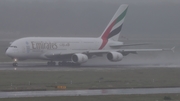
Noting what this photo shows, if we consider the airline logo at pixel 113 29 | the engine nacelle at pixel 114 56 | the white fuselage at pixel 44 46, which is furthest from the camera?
the airline logo at pixel 113 29

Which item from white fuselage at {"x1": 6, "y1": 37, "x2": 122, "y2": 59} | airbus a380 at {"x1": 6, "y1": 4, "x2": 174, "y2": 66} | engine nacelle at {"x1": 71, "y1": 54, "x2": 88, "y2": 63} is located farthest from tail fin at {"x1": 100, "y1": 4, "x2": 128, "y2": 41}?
engine nacelle at {"x1": 71, "y1": 54, "x2": 88, "y2": 63}

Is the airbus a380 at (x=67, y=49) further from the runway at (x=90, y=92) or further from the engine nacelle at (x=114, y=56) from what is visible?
the runway at (x=90, y=92)

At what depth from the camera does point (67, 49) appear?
210 feet

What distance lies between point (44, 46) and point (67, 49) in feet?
12.9

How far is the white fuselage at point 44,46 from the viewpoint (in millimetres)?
59781

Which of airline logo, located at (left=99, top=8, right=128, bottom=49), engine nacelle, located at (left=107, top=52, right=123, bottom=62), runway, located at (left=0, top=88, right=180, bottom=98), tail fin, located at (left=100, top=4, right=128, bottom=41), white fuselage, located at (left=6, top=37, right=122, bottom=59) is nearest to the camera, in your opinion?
runway, located at (left=0, top=88, right=180, bottom=98)

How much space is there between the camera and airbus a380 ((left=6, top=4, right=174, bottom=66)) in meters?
60.0

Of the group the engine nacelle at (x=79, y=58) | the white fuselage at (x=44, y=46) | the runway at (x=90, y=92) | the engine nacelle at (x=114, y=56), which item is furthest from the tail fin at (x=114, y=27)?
the runway at (x=90, y=92)

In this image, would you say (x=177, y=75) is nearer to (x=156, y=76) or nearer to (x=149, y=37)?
(x=156, y=76)

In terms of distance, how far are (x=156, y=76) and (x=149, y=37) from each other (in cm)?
6742

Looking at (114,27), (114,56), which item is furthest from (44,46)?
(114,27)

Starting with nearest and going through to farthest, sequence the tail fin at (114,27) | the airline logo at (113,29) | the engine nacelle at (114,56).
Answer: the engine nacelle at (114,56) → the airline logo at (113,29) → the tail fin at (114,27)

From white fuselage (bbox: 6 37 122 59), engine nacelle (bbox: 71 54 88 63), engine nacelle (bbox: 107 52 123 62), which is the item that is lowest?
engine nacelle (bbox: 107 52 123 62)

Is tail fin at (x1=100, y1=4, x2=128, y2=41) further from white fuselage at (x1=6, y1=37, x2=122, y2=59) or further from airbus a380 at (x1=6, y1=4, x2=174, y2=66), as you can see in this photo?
white fuselage at (x1=6, y1=37, x2=122, y2=59)
